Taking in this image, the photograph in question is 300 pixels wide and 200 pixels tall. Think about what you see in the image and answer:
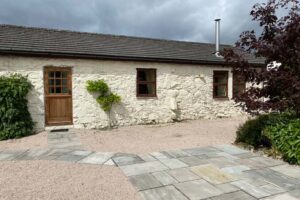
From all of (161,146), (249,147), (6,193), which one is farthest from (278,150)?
(6,193)

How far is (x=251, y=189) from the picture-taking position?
423 centimetres

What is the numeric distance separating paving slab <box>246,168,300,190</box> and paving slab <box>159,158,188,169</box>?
4.39 feet

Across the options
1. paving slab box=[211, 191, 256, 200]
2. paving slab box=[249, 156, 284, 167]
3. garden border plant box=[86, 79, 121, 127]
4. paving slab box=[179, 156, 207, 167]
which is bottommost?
paving slab box=[211, 191, 256, 200]

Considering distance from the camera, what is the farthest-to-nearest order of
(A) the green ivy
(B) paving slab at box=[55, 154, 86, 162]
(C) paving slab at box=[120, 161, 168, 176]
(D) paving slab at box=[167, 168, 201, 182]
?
(A) the green ivy → (B) paving slab at box=[55, 154, 86, 162] → (C) paving slab at box=[120, 161, 168, 176] → (D) paving slab at box=[167, 168, 201, 182]

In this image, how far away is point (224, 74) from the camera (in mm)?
13055

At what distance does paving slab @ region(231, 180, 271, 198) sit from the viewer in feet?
13.3

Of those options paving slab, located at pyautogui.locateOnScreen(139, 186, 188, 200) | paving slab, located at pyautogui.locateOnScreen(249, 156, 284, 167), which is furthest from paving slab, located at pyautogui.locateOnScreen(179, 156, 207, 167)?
paving slab, located at pyautogui.locateOnScreen(139, 186, 188, 200)

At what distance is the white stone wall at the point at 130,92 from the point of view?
9148 mm

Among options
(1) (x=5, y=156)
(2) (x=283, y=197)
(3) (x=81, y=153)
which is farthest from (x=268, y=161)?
(1) (x=5, y=156)

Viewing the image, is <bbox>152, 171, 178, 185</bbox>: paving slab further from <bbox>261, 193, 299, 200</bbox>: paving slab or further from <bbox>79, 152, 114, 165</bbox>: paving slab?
<bbox>261, 193, 299, 200</bbox>: paving slab

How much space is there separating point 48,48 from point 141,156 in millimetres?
5774

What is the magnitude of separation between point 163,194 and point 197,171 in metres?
1.25

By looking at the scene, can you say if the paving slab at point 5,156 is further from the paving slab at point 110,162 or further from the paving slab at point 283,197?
the paving slab at point 283,197

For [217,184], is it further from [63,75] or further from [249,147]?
[63,75]
